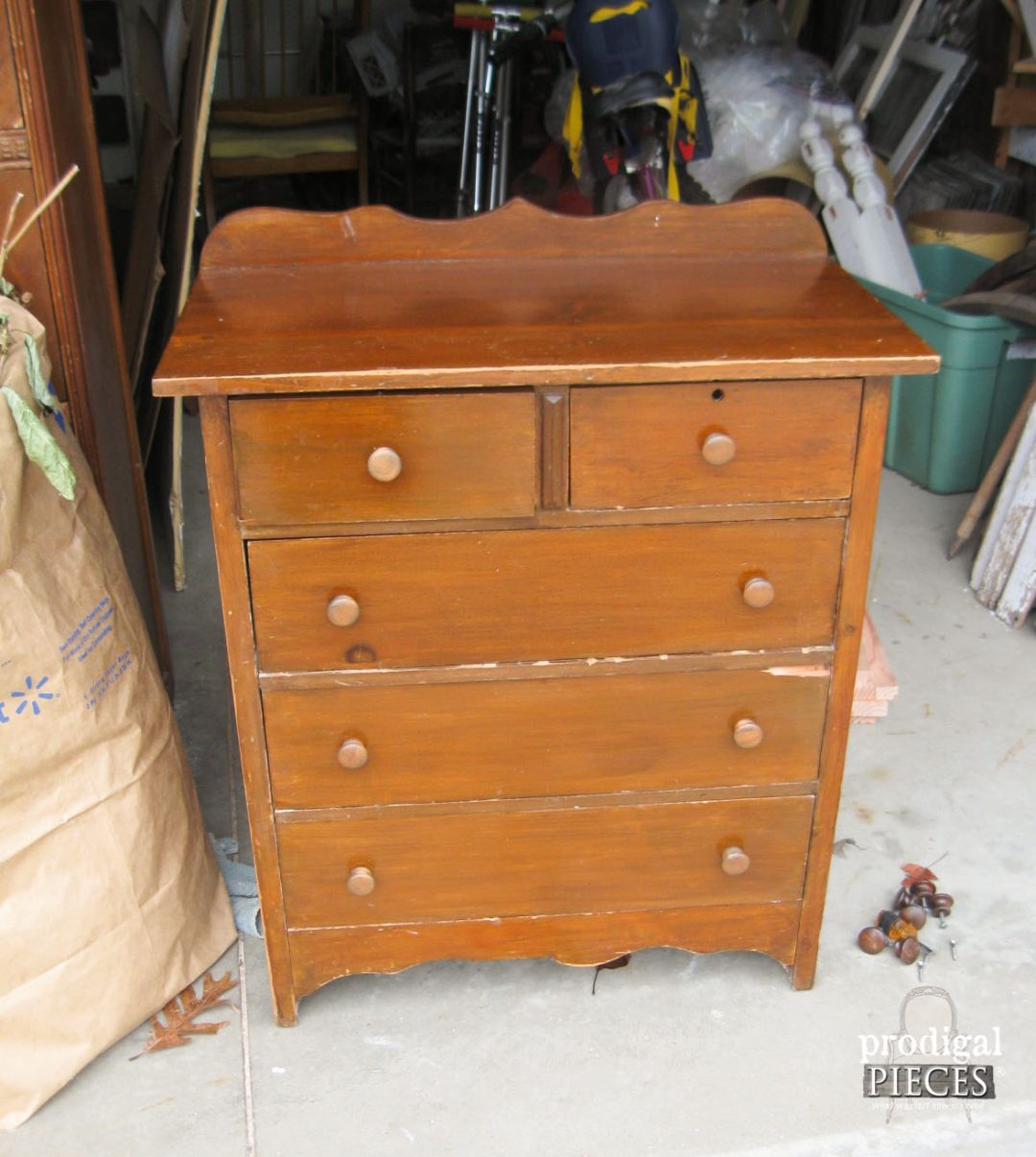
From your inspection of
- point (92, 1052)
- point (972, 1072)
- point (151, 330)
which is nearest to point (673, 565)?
point (972, 1072)

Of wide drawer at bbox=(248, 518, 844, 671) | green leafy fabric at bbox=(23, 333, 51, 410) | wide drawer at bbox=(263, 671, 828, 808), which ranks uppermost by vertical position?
green leafy fabric at bbox=(23, 333, 51, 410)

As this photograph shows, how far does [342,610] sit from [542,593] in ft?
0.84

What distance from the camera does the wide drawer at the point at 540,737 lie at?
1.66m

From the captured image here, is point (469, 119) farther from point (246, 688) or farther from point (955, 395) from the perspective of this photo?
point (246, 688)

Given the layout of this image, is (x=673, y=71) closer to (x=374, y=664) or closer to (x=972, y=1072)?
(x=374, y=664)

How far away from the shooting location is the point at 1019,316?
3.15 metres

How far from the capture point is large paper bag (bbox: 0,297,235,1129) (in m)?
1.64

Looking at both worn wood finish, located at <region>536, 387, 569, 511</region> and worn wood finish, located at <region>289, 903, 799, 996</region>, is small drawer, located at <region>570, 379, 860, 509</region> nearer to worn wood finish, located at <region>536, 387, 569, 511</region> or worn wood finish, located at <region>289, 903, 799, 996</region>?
worn wood finish, located at <region>536, 387, 569, 511</region>

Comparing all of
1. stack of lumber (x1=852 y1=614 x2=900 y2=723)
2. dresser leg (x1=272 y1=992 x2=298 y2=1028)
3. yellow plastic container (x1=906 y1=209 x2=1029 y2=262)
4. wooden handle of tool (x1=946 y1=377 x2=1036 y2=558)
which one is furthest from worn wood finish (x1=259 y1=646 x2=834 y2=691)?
yellow plastic container (x1=906 y1=209 x2=1029 y2=262)

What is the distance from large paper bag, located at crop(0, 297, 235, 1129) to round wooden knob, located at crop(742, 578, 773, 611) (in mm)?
908

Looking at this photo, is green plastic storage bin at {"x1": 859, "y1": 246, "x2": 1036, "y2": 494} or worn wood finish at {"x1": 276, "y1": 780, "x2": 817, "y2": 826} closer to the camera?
worn wood finish at {"x1": 276, "y1": 780, "x2": 817, "y2": 826}

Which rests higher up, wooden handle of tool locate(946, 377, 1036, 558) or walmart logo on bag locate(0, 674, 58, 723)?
walmart logo on bag locate(0, 674, 58, 723)

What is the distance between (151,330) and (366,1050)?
1.92 metres

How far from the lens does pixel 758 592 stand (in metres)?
1.58
